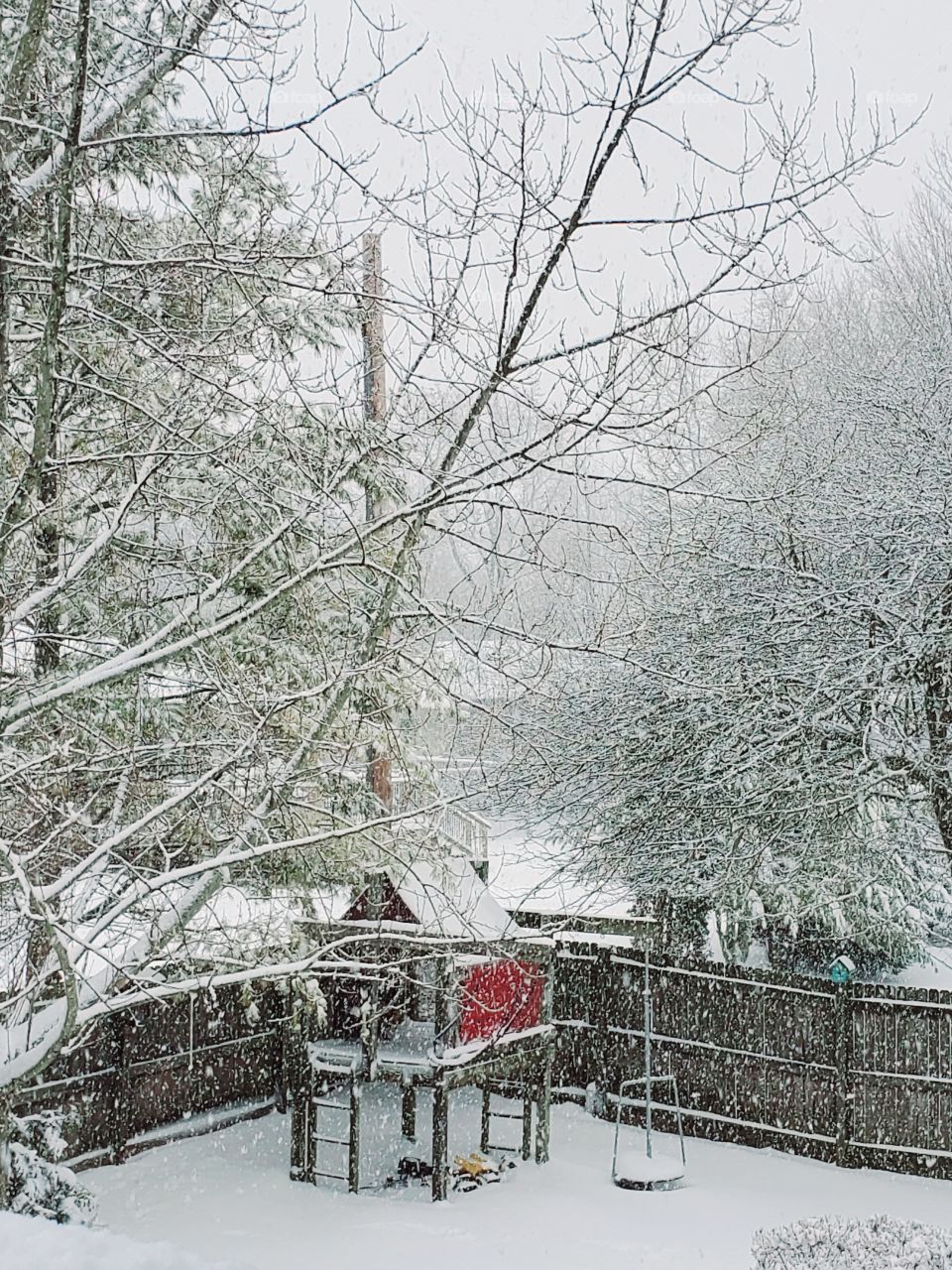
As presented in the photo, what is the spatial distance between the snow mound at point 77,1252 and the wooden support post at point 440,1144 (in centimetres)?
488

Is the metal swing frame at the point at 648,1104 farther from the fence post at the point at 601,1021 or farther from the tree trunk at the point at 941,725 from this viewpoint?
the tree trunk at the point at 941,725

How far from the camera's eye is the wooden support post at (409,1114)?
389 inches

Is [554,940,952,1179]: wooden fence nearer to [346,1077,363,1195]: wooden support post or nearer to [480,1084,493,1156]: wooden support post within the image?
[480,1084,493,1156]: wooden support post

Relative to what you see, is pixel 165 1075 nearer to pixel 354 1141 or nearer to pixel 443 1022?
pixel 354 1141

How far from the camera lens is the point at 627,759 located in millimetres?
11312

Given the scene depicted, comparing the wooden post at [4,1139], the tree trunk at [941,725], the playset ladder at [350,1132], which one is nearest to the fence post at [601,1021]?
the playset ladder at [350,1132]

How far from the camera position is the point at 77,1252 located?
3703mm

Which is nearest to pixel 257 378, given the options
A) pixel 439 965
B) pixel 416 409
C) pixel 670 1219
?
pixel 416 409

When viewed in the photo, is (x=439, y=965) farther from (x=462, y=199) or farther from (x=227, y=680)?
(x=462, y=199)

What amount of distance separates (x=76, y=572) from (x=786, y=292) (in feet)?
9.07

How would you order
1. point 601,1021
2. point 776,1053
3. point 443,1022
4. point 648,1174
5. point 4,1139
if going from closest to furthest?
point 4,1139
point 443,1022
point 648,1174
point 776,1053
point 601,1021

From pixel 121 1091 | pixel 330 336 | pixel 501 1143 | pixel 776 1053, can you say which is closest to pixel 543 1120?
pixel 501 1143

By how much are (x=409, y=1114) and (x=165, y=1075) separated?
203 centimetres

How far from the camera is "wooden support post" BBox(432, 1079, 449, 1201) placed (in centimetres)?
851
